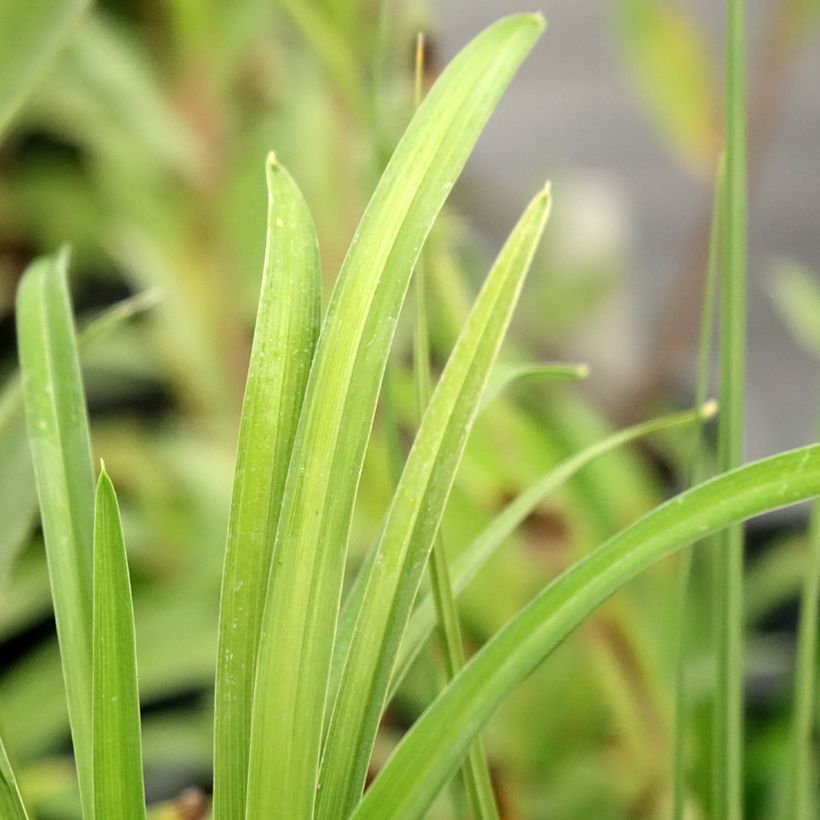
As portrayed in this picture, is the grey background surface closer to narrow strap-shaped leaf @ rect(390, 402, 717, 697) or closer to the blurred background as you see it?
the blurred background

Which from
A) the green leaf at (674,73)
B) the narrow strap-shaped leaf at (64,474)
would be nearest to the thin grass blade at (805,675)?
the narrow strap-shaped leaf at (64,474)

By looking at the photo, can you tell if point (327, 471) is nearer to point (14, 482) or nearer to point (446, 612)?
point (446, 612)

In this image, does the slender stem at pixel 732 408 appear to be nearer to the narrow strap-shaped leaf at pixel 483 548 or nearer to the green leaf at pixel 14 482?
the narrow strap-shaped leaf at pixel 483 548

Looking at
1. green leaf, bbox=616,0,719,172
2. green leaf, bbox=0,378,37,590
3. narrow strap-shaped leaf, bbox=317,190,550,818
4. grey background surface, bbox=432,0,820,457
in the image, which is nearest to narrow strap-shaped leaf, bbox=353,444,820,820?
narrow strap-shaped leaf, bbox=317,190,550,818

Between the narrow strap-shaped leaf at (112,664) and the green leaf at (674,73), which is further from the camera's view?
the green leaf at (674,73)

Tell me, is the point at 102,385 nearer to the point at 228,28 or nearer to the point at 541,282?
the point at 228,28
